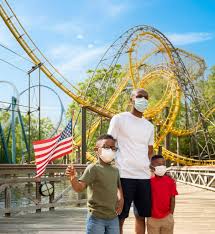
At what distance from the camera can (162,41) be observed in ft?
107

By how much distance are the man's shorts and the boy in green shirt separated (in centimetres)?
53

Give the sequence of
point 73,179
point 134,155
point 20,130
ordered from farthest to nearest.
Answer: point 20,130 < point 134,155 < point 73,179

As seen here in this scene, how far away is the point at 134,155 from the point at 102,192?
0.73 m

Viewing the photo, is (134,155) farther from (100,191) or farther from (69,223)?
(69,223)

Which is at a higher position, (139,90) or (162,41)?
(162,41)

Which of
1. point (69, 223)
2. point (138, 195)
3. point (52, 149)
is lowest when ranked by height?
point (69, 223)

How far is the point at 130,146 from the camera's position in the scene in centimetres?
413

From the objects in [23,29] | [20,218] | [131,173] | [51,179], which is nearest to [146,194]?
[131,173]

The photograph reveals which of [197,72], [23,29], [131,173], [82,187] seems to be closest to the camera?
[82,187]

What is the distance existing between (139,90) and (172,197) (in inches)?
40.6

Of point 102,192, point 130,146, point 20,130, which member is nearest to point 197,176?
point 130,146

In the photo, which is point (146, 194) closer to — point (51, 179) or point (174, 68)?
point (51, 179)

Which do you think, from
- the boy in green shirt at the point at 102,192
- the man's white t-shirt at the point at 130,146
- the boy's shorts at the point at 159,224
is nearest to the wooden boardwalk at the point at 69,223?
the boy's shorts at the point at 159,224

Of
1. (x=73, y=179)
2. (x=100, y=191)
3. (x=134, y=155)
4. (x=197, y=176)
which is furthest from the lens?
(x=197, y=176)
